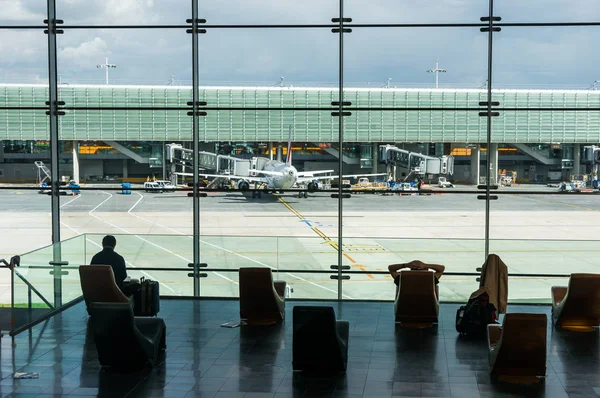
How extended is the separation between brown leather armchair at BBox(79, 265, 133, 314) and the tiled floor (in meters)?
0.47

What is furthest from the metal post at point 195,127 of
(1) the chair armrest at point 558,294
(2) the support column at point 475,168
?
(1) the chair armrest at point 558,294

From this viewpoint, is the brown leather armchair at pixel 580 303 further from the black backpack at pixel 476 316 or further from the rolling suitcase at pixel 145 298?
the rolling suitcase at pixel 145 298

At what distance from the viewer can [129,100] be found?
44.9 feet

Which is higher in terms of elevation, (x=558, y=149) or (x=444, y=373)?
(x=558, y=149)

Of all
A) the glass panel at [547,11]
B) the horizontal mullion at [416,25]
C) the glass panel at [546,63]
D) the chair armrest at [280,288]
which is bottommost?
the chair armrest at [280,288]

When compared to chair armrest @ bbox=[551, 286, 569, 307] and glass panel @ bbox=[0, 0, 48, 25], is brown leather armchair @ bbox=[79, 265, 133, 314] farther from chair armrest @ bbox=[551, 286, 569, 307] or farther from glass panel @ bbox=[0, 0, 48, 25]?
chair armrest @ bbox=[551, 286, 569, 307]

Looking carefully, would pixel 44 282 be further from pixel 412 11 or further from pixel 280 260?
pixel 412 11

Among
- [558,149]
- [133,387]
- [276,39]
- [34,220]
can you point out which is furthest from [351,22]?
[34,220]

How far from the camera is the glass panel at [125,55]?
1173 cm

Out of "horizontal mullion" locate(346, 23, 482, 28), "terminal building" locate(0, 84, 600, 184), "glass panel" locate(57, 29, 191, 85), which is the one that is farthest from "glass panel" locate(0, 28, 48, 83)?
"horizontal mullion" locate(346, 23, 482, 28)

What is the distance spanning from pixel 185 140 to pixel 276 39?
2832mm

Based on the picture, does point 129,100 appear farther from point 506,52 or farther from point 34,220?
point 34,220

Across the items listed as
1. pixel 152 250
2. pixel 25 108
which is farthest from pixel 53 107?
pixel 152 250

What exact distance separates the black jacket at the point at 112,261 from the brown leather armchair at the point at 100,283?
1.62ft
